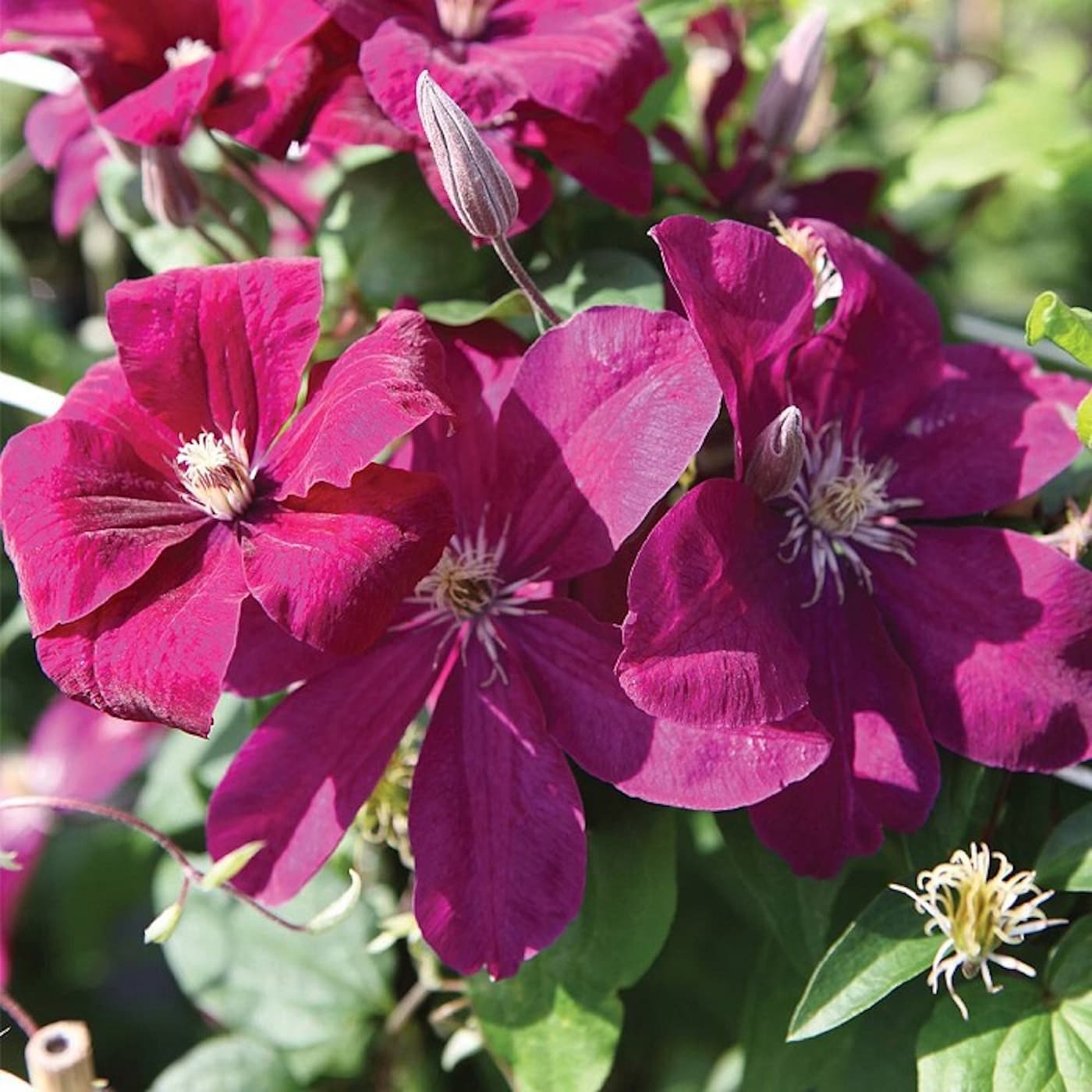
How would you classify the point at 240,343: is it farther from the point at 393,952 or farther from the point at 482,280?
the point at 393,952

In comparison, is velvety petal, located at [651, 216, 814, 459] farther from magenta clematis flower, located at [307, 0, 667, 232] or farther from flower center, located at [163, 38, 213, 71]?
flower center, located at [163, 38, 213, 71]

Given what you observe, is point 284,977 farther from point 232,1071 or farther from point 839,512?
point 839,512

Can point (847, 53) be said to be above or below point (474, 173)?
below

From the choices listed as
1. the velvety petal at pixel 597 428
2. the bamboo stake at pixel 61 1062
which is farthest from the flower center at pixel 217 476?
the bamboo stake at pixel 61 1062

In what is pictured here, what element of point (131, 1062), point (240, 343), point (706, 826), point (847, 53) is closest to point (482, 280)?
point (240, 343)

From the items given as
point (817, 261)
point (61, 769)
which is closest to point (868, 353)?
point (817, 261)

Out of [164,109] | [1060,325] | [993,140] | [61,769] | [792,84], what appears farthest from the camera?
[61,769]

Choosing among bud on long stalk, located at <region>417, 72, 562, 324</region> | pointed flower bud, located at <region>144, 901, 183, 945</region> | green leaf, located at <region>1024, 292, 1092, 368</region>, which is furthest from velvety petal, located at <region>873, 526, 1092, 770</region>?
pointed flower bud, located at <region>144, 901, 183, 945</region>
